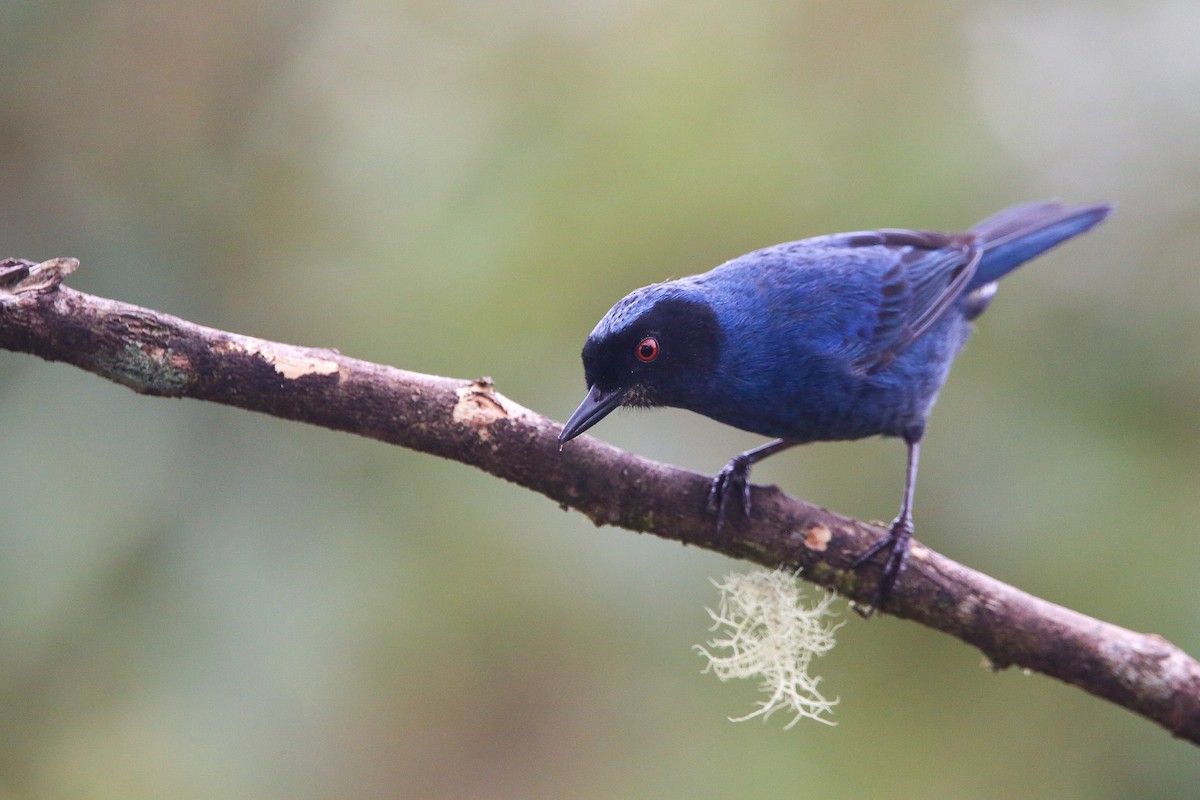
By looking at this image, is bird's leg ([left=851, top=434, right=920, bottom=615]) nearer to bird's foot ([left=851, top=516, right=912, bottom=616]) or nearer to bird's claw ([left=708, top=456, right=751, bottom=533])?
bird's foot ([left=851, top=516, right=912, bottom=616])

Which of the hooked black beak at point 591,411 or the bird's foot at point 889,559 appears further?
the bird's foot at point 889,559

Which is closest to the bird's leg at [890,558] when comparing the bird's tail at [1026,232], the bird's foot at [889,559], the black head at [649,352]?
the bird's foot at [889,559]

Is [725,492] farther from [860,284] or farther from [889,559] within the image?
[860,284]

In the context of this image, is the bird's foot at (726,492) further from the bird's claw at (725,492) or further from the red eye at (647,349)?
the red eye at (647,349)

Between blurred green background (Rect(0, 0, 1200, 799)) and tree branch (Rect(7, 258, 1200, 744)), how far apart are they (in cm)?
78

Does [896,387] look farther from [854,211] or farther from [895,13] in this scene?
[895,13]

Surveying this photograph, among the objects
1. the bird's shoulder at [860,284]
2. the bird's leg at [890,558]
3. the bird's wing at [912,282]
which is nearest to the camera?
the bird's leg at [890,558]

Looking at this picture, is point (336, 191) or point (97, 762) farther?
point (336, 191)

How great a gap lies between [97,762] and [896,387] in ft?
10.6

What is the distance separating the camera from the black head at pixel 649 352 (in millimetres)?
3209

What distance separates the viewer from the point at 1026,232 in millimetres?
4656

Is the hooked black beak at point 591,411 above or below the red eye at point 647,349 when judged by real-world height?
below

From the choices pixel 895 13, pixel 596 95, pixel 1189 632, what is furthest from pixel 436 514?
pixel 895 13

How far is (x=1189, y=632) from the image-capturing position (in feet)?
12.4
